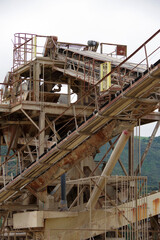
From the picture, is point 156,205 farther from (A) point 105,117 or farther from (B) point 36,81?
(B) point 36,81

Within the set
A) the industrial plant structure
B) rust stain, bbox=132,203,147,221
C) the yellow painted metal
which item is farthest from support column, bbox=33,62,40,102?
rust stain, bbox=132,203,147,221

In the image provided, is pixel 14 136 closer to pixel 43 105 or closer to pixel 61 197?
pixel 43 105

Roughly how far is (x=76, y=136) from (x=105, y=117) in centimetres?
228

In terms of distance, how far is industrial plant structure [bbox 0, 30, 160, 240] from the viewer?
28766 millimetres

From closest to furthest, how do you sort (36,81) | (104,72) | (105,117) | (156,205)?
(105,117) → (156,205) → (104,72) → (36,81)

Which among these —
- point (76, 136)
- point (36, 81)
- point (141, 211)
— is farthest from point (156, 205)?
point (36, 81)

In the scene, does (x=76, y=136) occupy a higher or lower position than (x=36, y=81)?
lower

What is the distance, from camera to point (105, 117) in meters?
28.5

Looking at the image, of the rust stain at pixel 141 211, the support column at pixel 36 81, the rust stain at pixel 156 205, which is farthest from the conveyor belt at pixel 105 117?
the support column at pixel 36 81

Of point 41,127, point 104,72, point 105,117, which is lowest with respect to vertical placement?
point 105,117

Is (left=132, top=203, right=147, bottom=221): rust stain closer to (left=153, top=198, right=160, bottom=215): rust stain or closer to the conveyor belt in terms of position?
(left=153, top=198, right=160, bottom=215): rust stain

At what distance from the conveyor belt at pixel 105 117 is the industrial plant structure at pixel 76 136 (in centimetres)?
4

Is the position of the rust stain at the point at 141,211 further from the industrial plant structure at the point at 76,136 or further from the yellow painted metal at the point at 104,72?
the yellow painted metal at the point at 104,72

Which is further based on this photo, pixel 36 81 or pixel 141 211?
pixel 36 81
